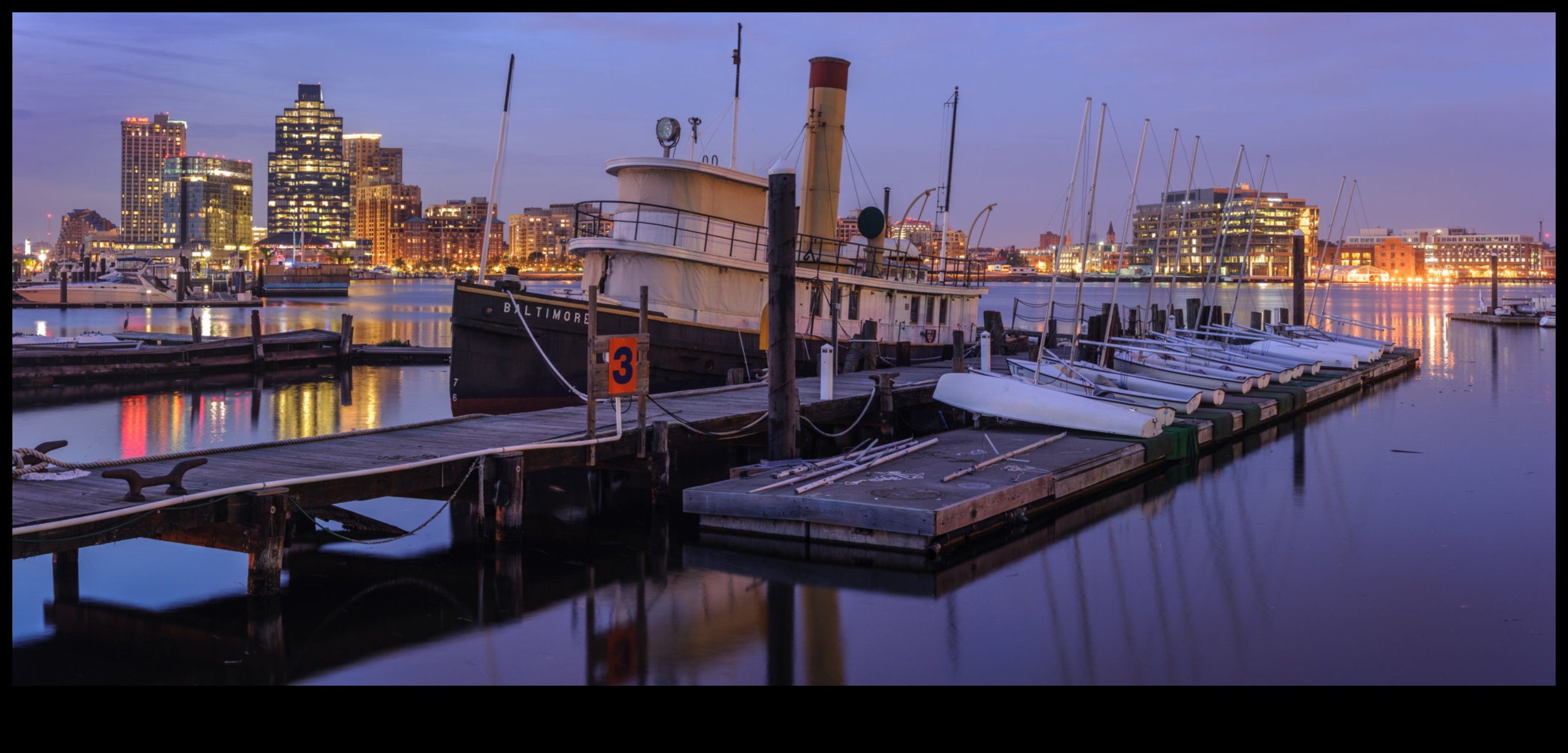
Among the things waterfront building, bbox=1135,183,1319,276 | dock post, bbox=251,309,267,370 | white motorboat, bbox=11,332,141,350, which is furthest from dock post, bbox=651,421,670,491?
waterfront building, bbox=1135,183,1319,276

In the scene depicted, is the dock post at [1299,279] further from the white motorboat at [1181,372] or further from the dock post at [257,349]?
the dock post at [257,349]

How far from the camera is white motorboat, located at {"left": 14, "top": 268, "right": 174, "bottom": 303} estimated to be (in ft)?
309

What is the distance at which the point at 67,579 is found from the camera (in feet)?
37.8

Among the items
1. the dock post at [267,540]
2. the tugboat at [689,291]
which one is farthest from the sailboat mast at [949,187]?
the dock post at [267,540]

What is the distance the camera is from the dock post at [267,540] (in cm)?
1037

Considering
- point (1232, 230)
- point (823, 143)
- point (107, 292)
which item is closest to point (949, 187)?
point (823, 143)

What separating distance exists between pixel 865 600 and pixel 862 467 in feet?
11.8

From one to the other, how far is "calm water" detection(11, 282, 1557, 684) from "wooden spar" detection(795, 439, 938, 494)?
0.76m

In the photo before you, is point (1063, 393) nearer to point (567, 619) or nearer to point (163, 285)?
point (567, 619)

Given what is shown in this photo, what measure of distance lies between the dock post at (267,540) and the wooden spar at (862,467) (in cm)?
547
